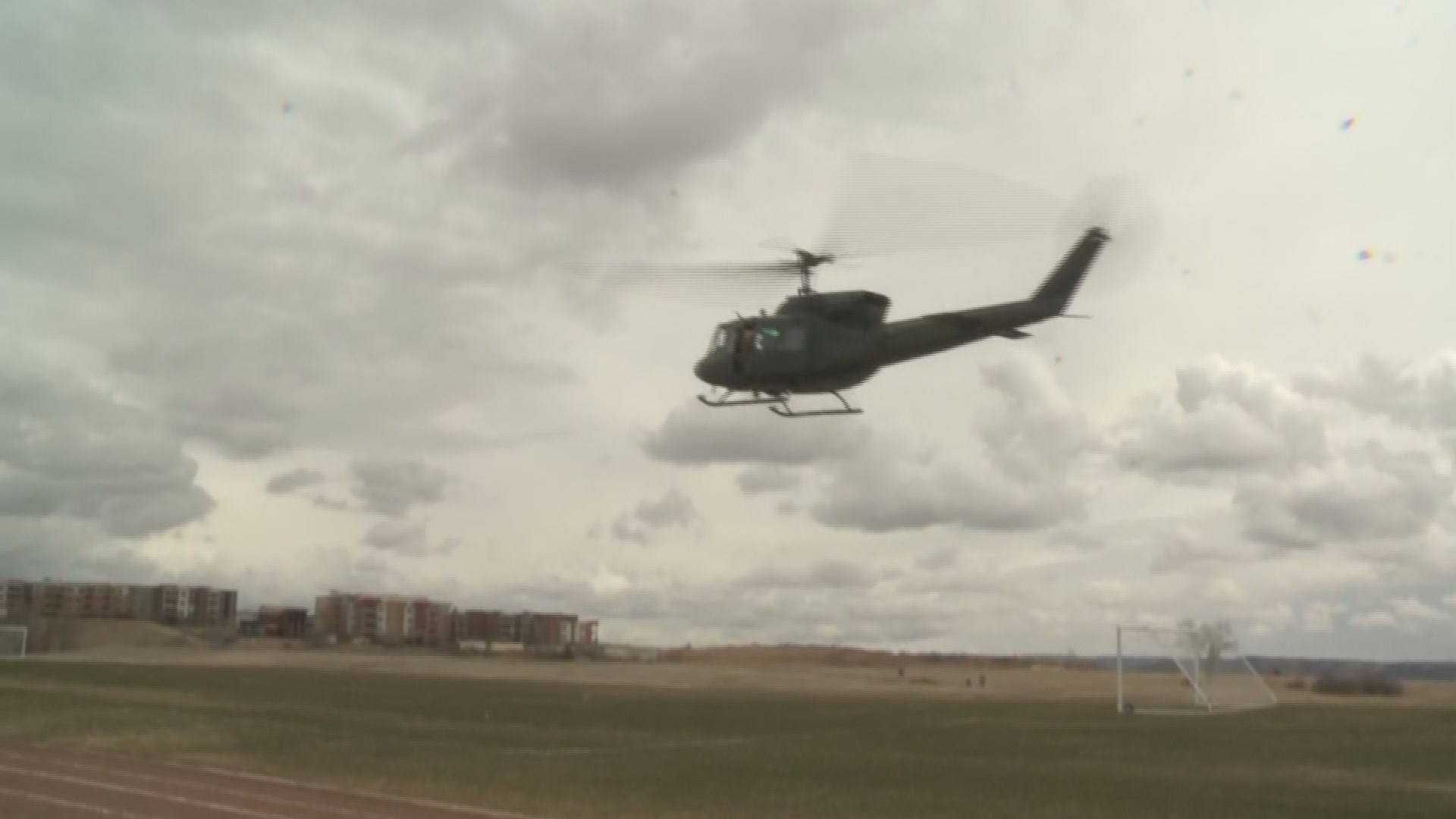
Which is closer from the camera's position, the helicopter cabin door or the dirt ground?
the helicopter cabin door

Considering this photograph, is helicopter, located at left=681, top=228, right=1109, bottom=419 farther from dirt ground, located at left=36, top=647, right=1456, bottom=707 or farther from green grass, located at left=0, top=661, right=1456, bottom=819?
dirt ground, located at left=36, top=647, right=1456, bottom=707

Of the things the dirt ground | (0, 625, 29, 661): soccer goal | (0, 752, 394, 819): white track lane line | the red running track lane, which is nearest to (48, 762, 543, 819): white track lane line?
the red running track lane

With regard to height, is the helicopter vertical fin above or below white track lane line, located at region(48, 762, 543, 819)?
above

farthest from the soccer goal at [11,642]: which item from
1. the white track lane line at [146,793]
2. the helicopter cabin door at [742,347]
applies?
the helicopter cabin door at [742,347]

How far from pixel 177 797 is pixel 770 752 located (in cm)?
2373

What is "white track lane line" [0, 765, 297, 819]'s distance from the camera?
28.1 meters

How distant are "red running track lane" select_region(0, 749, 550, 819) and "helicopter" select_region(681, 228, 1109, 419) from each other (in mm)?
13071

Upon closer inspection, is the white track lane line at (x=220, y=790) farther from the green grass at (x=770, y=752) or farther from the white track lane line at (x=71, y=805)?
the white track lane line at (x=71, y=805)

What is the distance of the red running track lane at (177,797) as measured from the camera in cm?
2792

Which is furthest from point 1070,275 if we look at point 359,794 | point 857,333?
point 359,794

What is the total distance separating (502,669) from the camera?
144m

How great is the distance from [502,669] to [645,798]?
383 feet

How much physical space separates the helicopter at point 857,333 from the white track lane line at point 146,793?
14.7 m

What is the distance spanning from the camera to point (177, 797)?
30.4m
